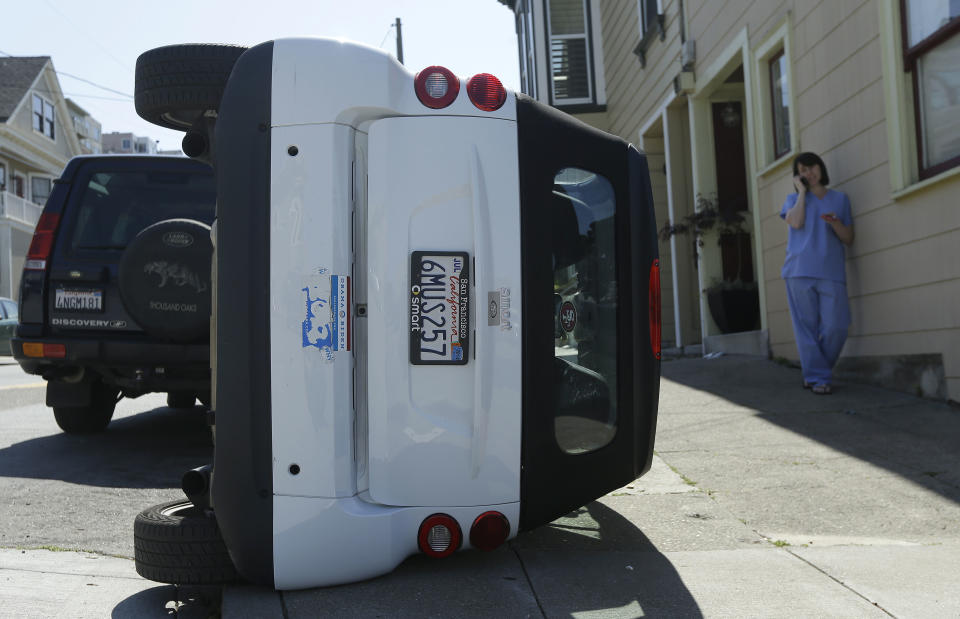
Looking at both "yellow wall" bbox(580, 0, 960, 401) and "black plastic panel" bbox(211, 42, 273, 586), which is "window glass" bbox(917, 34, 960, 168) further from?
"black plastic panel" bbox(211, 42, 273, 586)

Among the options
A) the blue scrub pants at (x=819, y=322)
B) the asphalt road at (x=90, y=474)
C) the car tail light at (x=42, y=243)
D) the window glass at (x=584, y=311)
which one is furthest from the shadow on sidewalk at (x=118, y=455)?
the blue scrub pants at (x=819, y=322)

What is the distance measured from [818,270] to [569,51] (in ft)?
33.6

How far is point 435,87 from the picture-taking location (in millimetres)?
2715

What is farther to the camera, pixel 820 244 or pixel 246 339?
pixel 820 244

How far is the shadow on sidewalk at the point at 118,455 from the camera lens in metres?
4.64

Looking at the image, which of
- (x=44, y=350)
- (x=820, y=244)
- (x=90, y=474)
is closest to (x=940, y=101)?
(x=820, y=244)

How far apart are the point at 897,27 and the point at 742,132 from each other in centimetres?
459

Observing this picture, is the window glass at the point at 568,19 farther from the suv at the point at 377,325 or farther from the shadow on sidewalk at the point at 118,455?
the suv at the point at 377,325

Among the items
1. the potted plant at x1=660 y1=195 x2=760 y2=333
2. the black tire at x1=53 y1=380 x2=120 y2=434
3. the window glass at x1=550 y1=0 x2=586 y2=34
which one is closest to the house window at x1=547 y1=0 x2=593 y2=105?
the window glass at x1=550 y1=0 x2=586 y2=34

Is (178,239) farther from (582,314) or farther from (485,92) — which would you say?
(582,314)

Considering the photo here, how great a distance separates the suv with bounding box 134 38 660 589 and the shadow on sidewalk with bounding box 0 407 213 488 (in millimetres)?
2026

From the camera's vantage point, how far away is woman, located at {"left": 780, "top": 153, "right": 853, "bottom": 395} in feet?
20.3

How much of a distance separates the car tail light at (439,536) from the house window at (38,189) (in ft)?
124

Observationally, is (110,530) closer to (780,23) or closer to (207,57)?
(207,57)
